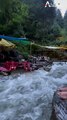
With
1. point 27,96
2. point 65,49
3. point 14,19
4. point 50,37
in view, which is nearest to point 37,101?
point 27,96

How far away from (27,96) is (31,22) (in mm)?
27666

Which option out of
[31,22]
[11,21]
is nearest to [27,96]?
[11,21]

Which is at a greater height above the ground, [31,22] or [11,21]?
[11,21]

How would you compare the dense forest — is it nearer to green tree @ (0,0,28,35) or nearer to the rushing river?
green tree @ (0,0,28,35)

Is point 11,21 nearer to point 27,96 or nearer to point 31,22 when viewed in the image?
point 31,22

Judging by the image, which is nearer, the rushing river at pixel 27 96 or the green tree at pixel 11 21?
the rushing river at pixel 27 96

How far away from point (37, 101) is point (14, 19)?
21914mm

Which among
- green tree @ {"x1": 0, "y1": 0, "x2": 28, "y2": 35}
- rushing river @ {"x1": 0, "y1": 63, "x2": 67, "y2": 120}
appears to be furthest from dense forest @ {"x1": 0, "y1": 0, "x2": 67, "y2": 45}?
rushing river @ {"x1": 0, "y1": 63, "x2": 67, "y2": 120}

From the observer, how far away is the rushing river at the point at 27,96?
1017cm

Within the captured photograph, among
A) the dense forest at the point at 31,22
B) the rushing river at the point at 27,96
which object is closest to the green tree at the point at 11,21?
the dense forest at the point at 31,22

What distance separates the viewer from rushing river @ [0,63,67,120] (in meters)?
10.2

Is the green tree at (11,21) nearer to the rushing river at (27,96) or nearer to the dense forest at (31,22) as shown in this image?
the dense forest at (31,22)

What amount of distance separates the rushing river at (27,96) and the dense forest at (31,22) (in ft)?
32.1

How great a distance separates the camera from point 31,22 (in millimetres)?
39562
